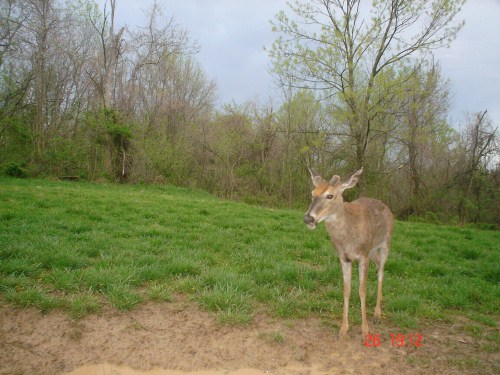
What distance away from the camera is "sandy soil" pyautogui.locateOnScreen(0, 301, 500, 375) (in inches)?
148

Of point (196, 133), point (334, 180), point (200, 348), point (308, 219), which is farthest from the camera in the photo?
point (196, 133)

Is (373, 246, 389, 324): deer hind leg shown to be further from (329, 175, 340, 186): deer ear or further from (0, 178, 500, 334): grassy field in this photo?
(329, 175, 340, 186): deer ear

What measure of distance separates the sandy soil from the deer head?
146 cm

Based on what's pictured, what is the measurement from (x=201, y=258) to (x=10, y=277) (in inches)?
126

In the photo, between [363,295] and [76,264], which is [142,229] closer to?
[76,264]

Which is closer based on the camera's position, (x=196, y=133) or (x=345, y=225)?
(x=345, y=225)

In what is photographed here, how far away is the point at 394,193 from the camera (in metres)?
25.5

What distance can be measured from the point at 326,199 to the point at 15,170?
20835 mm

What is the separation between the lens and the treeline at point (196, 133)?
21406mm
